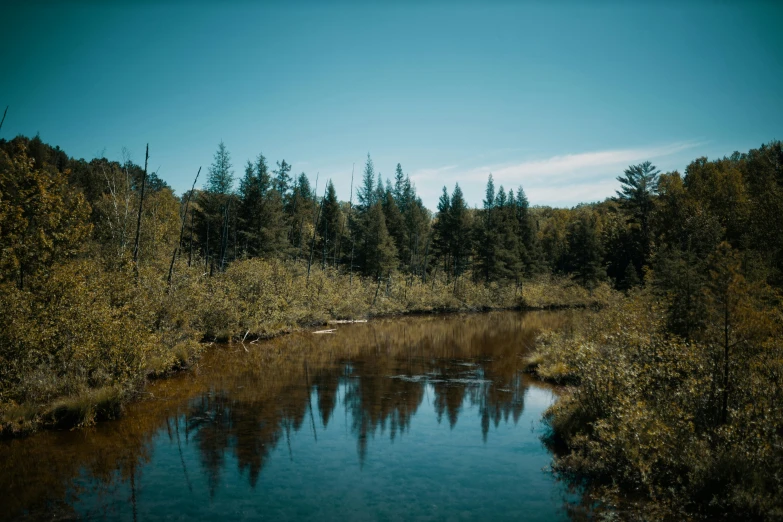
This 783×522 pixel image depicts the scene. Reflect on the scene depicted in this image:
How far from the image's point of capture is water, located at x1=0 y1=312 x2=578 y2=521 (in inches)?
374

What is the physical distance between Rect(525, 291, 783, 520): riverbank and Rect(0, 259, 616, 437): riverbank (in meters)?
13.6

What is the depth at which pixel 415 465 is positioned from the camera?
11.9 m

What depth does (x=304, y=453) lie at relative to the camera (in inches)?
495

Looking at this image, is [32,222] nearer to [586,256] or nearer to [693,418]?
[693,418]

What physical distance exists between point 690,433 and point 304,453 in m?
9.35

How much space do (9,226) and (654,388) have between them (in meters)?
19.5

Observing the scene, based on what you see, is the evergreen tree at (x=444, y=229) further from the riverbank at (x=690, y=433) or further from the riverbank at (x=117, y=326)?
the riverbank at (x=690, y=433)

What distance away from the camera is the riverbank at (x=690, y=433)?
810 centimetres

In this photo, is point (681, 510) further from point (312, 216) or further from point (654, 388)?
point (312, 216)

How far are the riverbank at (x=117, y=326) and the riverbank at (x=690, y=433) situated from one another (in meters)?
13.6

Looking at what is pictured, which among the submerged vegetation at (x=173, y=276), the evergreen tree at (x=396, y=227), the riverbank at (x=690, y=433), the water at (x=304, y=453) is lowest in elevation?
the water at (x=304, y=453)

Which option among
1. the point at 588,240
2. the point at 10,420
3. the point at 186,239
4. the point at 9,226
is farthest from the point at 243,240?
the point at 588,240

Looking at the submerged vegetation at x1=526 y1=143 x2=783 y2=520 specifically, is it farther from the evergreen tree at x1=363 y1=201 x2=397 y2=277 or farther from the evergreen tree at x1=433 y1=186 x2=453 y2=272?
the evergreen tree at x1=433 y1=186 x2=453 y2=272

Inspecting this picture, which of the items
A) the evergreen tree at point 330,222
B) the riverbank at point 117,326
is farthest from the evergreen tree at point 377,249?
the riverbank at point 117,326
